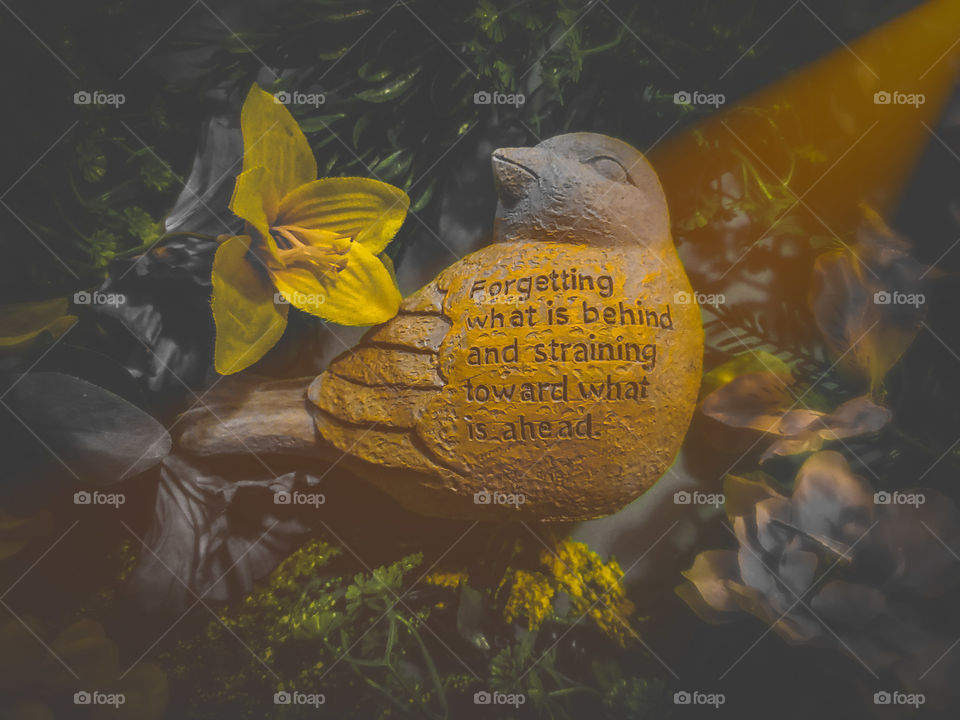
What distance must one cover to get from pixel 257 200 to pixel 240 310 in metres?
0.16

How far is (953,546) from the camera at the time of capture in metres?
0.89

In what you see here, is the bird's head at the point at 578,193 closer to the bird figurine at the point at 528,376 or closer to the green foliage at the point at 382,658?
the bird figurine at the point at 528,376

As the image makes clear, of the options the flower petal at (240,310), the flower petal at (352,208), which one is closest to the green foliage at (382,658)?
the flower petal at (240,310)

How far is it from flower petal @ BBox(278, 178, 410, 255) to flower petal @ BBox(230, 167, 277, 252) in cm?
2

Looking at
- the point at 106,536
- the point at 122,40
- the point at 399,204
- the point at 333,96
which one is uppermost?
the point at 122,40

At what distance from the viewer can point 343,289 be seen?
2.98 ft

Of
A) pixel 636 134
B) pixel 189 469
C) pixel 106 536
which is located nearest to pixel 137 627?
pixel 106 536

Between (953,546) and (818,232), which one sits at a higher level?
(818,232)

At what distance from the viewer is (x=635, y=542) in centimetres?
93

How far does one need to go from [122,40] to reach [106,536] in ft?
2.42

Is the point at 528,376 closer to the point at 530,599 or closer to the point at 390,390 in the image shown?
the point at 390,390

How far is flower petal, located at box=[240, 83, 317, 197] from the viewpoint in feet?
2.94

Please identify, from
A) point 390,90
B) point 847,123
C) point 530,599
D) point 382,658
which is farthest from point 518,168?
point 382,658

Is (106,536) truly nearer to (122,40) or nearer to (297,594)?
(297,594)
